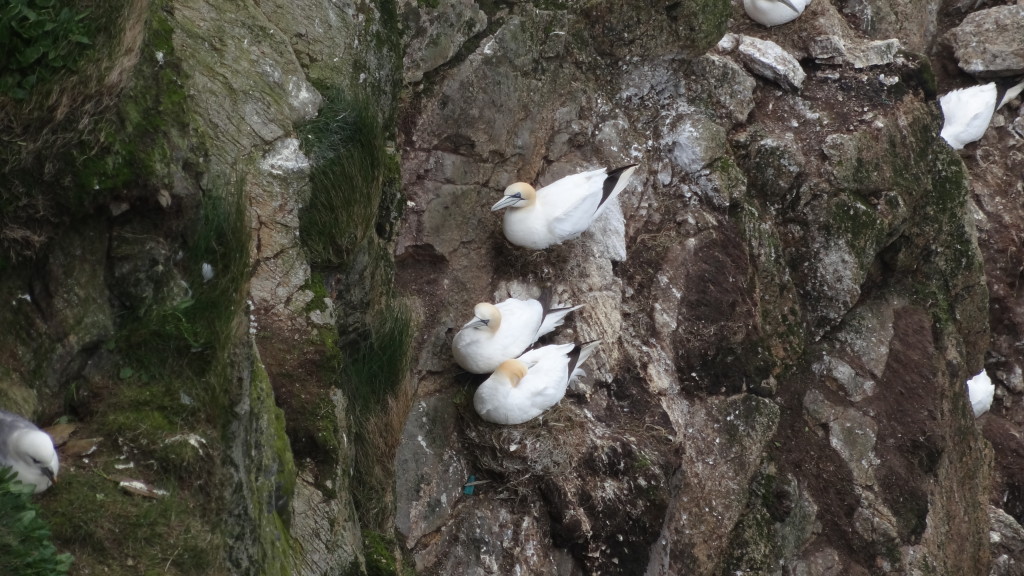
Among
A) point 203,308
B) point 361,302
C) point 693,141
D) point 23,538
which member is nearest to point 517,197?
point 361,302

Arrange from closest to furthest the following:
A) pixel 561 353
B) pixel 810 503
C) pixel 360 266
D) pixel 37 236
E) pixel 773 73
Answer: pixel 37 236
pixel 360 266
pixel 561 353
pixel 810 503
pixel 773 73

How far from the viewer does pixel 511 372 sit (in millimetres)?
5379

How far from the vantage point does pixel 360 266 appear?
4848 millimetres

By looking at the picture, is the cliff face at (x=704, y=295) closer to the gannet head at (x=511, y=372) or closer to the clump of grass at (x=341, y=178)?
the gannet head at (x=511, y=372)

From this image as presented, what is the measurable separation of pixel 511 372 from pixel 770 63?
383 centimetres

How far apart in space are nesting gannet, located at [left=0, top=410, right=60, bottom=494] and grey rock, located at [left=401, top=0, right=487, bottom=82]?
11.4 ft

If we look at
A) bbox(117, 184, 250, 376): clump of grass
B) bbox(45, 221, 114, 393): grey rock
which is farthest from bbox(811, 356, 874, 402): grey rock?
bbox(45, 221, 114, 393): grey rock

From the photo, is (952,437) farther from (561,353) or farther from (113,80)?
(113,80)

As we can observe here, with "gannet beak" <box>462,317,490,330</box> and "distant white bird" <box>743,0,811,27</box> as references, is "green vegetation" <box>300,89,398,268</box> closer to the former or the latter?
"gannet beak" <box>462,317,490,330</box>

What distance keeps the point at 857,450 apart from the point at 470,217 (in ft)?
11.4

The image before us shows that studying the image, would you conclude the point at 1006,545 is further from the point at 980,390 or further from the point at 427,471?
the point at 427,471

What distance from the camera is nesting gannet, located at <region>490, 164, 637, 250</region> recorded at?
231 inches

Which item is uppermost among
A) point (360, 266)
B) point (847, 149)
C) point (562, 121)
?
point (360, 266)

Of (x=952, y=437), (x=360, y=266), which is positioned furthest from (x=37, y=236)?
(x=952, y=437)
